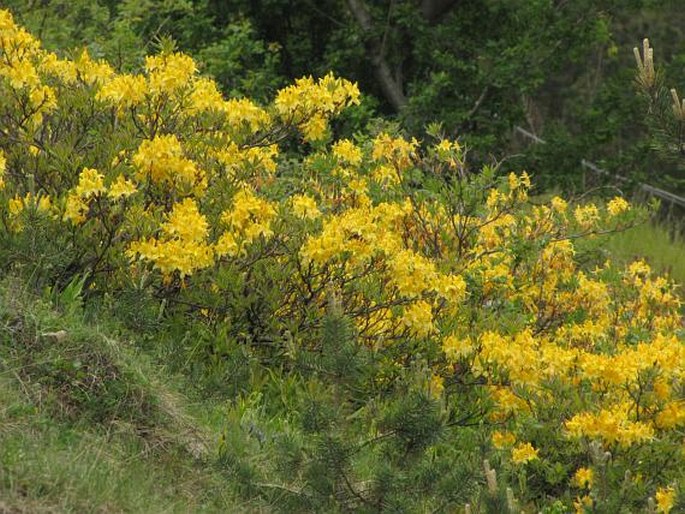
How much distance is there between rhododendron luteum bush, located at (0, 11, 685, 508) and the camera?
539 centimetres

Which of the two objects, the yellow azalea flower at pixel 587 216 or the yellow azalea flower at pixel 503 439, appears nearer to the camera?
the yellow azalea flower at pixel 503 439

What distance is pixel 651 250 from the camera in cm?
1267

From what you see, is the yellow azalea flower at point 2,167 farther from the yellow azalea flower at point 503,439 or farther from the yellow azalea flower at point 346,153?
the yellow azalea flower at point 503,439

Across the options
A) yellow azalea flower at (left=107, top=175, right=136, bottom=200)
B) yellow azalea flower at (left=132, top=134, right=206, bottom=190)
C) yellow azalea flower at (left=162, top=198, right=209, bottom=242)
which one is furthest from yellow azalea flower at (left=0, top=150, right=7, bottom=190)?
yellow azalea flower at (left=162, top=198, right=209, bottom=242)

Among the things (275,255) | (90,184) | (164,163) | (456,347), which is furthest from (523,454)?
(90,184)

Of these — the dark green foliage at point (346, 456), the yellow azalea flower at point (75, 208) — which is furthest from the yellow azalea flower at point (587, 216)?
the yellow azalea flower at point (75, 208)

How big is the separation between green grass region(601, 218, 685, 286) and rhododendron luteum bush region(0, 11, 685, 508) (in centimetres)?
562

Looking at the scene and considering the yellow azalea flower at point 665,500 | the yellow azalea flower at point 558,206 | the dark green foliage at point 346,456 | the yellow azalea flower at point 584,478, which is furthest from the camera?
the yellow azalea flower at point 558,206

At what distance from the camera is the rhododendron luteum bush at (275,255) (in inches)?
212

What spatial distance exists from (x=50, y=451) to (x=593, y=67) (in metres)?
20.8

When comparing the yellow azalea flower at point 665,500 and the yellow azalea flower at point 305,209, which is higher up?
the yellow azalea flower at point 305,209

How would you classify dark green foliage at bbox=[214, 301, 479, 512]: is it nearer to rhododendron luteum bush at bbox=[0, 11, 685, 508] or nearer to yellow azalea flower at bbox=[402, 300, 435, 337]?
rhododendron luteum bush at bbox=[0, 11, 685, 508]

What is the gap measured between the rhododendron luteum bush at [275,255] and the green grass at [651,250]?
5.62m

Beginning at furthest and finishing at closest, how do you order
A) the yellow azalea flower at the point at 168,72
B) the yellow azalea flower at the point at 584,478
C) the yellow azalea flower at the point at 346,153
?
the yellow azalea flower at the point at 346,153, the yellow azalea flower at the point at 168,72, the yellow azalea flower at the point at 584,478
